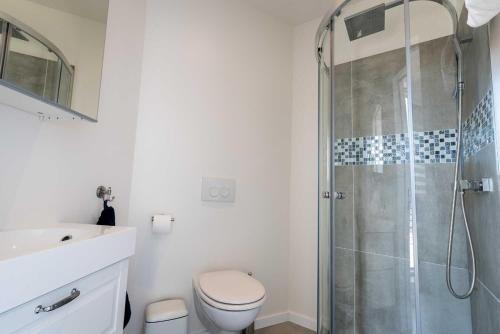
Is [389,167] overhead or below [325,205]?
overhead

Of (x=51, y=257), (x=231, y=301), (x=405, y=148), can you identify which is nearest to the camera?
(x=51, y=257)

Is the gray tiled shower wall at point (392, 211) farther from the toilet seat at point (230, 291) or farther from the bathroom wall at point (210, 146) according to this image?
the bathroom wall at point (210, 146)

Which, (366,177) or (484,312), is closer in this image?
(484,312)

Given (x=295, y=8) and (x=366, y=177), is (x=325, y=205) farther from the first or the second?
(x=295, y=8)

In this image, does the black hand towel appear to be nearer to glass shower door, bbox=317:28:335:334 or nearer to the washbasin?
the washbasin

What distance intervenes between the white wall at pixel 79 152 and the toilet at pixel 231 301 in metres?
0.67

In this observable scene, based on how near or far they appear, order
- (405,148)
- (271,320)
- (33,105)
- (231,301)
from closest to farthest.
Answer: (33,105) → (231,301) → (405,148) → (271,320)

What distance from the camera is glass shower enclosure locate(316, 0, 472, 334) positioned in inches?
56.3

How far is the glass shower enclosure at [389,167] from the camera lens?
1430 mm

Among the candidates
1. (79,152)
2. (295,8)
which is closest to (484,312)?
(79,152)

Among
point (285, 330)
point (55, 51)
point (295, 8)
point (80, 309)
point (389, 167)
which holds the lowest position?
point (285, 330)

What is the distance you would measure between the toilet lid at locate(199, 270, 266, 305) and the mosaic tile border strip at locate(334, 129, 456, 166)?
0.92m

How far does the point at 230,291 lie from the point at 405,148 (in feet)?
4.16

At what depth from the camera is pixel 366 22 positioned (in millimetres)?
1657
